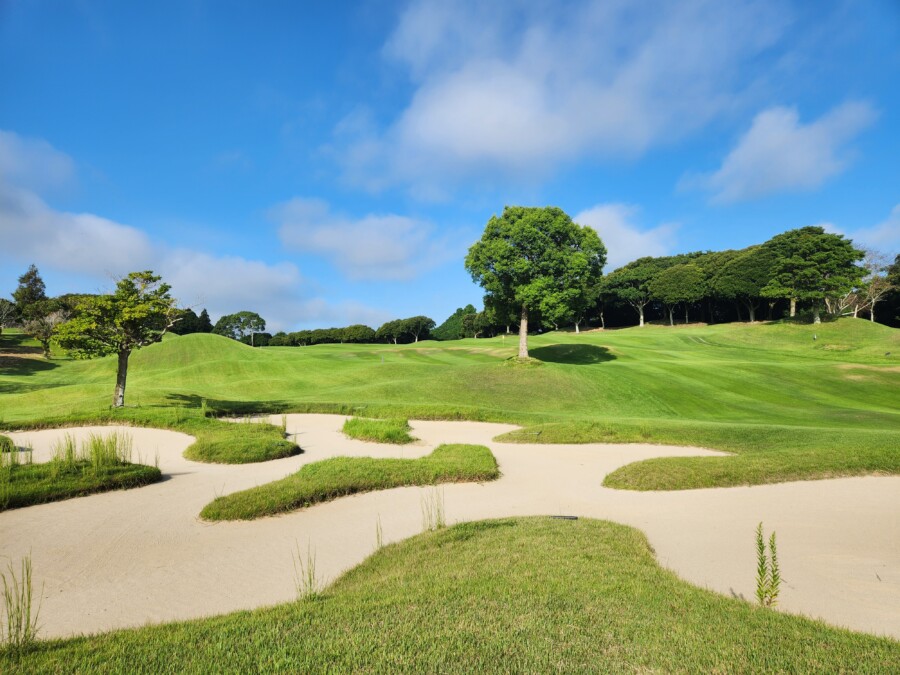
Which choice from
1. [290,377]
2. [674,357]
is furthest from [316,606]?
[674,357]

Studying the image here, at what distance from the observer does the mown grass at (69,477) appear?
30.6 feet

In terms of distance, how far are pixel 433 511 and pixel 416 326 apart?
85.0m

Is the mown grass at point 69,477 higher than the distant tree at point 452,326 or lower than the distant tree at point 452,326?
lower

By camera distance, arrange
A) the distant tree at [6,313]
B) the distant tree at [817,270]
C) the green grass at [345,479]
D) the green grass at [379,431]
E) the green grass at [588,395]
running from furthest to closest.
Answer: the distant tree at [817,270]
the distant tree at [6,313]
the green grass at [379,431]
the green grass at [588,395]
the green grass at [345,479]

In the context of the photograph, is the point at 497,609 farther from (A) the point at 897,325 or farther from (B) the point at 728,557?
(A) the point at 897,325

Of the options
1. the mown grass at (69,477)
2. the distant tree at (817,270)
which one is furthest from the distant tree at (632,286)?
the mown grass at (69,477)

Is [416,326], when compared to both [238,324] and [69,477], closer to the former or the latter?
[238,324]

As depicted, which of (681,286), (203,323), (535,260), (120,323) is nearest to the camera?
(120,323)

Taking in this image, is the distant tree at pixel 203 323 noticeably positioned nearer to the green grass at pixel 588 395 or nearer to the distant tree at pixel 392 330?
the distant tree at pixel 392 330

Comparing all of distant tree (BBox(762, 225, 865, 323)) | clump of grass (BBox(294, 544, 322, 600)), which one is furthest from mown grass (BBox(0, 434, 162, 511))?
distant tree (BBox(762, 225, 865, 323))

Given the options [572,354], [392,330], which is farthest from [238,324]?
[572,354]

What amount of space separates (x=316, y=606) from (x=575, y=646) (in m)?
2.55

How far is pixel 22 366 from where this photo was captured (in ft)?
144

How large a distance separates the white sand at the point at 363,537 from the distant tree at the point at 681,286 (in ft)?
226
